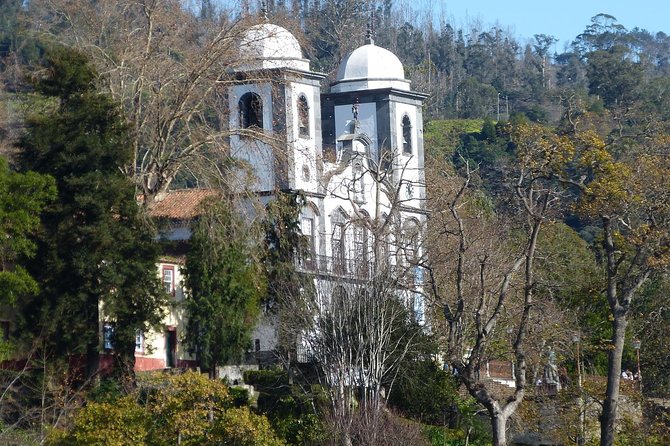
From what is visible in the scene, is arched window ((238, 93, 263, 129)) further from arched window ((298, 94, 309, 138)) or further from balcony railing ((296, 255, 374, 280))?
balcony railing ((296, 255, 374, 280))

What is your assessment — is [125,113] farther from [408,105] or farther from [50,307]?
[408,105]

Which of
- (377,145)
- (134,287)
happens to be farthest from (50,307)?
(377,145)

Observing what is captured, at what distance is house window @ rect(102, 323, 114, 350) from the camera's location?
33.8 metres

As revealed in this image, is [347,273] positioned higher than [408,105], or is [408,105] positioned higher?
[408,105]

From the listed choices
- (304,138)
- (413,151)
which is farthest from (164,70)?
(413,151)

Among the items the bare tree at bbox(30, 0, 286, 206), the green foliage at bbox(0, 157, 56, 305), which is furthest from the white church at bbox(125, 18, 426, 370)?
the green foliage at bbox(0, 157, 56, 305)

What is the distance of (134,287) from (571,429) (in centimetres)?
1023

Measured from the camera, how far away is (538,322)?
33.2 m

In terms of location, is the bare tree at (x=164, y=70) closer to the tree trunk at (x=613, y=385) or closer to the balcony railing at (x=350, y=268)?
the balcony railing at (x=350, y=268)

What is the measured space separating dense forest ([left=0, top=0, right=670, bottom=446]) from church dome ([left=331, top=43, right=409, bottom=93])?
43.8 feet

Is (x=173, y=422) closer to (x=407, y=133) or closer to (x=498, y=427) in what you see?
(x=498, y=427)

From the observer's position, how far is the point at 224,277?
40.0 metres

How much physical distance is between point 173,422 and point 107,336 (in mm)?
8568

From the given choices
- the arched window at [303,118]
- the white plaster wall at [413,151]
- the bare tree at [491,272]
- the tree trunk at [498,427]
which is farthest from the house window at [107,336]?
the white plaster wall at [413,151]
